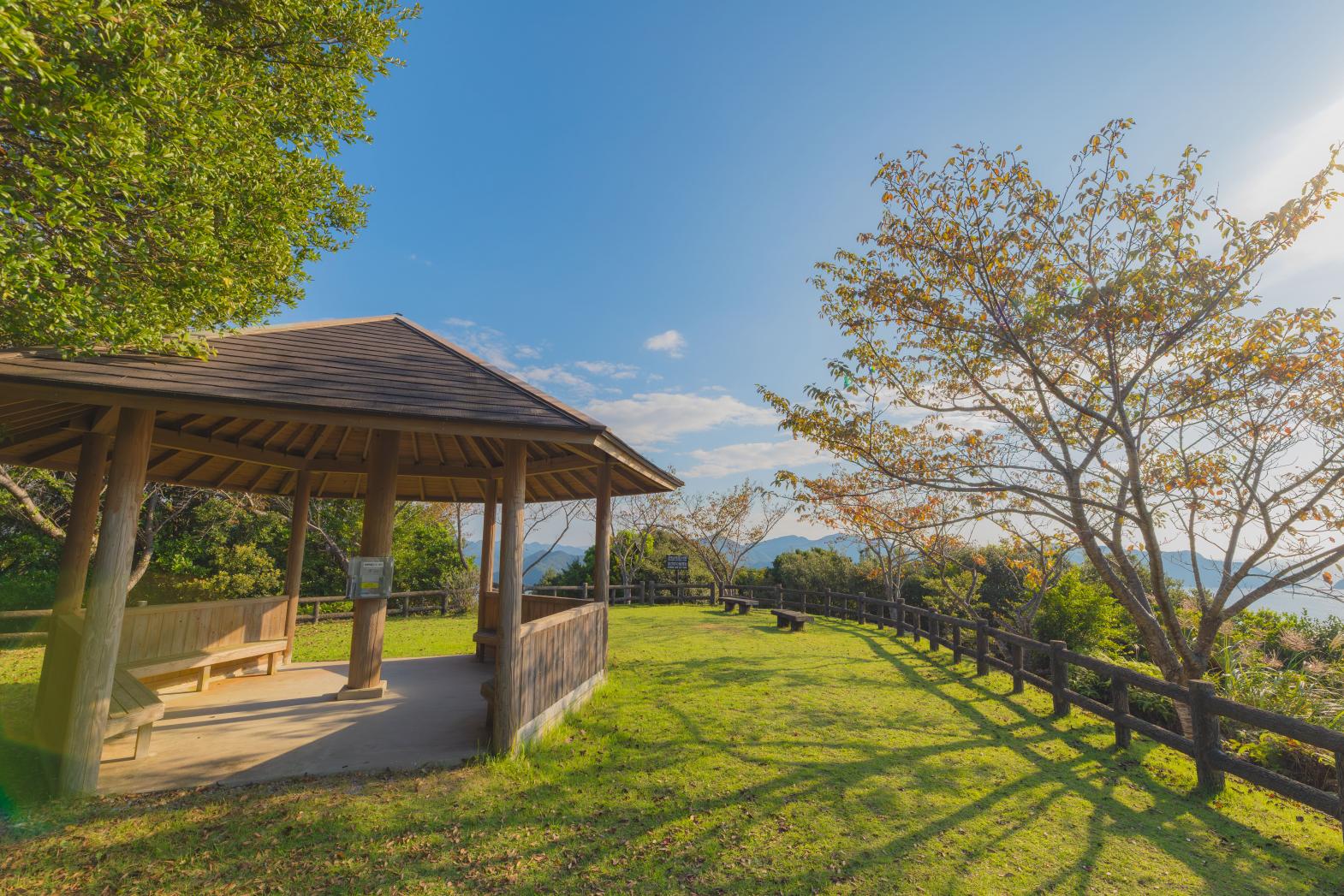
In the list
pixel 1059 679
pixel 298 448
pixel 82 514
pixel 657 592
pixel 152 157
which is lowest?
pixel 657 592

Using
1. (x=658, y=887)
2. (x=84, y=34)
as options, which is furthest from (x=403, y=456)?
(x=658, y=887)

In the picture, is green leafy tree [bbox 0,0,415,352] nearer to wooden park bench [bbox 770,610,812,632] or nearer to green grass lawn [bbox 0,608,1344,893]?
green grass lawn [bbox 0,608,1344,893]

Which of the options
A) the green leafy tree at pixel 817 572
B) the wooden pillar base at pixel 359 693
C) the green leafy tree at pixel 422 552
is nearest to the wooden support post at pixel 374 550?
the wooden pillar base at pixel 359 693

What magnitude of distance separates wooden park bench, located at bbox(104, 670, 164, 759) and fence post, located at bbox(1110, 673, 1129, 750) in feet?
31.6

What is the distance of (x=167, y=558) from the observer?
1588 centimetres

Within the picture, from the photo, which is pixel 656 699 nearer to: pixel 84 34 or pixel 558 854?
pixel 558 854

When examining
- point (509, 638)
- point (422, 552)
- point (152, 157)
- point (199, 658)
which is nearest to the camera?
point (152, 157)

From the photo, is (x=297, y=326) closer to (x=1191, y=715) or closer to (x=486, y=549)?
(x=486, y=549)

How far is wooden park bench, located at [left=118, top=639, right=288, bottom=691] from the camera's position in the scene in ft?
21.6

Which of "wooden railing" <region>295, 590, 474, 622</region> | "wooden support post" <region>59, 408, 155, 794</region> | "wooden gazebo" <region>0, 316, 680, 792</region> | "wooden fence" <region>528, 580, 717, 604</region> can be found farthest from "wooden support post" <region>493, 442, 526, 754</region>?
"wooden fence" <region>528, 580, 717, 604</region>

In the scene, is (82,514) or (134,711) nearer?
(134,711)

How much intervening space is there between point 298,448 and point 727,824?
857cm

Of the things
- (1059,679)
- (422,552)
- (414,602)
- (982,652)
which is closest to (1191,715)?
(1059,679)

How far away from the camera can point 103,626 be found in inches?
181
